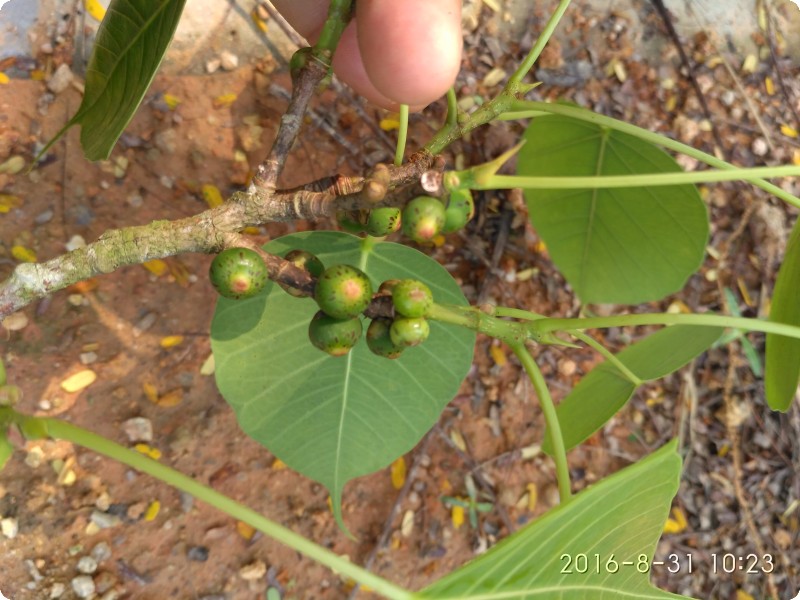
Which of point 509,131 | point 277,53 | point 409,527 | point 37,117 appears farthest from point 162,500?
point 509,131

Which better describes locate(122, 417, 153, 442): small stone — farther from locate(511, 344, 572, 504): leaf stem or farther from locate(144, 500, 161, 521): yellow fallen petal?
locate(511, 344, 572, 504): leaf stem

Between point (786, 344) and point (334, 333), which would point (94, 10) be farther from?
point (786, 344)

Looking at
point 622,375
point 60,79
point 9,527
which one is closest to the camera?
point 622,375

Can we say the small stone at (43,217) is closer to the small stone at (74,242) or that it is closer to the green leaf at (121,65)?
the small stone at (74,242)

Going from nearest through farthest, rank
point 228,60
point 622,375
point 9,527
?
1. point 622,375
2. point 9,527
3. point 228,60

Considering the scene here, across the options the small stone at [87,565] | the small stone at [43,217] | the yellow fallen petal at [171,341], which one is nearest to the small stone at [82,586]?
the small stone at [87,565]

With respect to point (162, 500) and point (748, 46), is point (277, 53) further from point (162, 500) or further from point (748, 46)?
point (748, 46)

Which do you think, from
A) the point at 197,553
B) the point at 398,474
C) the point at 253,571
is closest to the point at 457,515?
the point at 398,474
